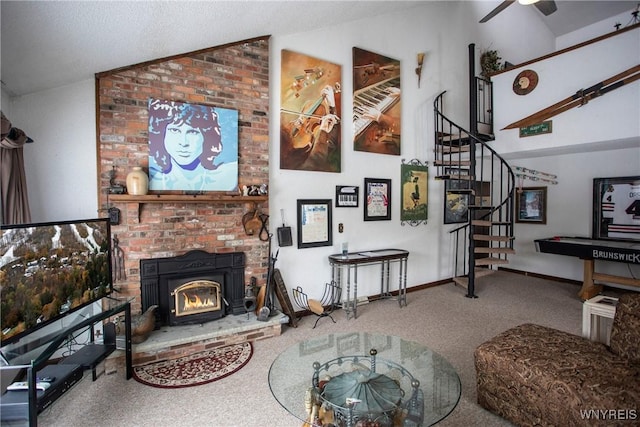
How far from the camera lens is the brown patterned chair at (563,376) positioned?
163 cm

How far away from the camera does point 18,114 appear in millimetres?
2678

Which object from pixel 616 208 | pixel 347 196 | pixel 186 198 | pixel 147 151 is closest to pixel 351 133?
pixel 347 196

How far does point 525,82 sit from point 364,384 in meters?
5.14

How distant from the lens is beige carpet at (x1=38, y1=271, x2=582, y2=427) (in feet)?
6.98

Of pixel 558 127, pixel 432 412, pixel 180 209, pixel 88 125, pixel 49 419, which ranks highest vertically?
pixel 558 127

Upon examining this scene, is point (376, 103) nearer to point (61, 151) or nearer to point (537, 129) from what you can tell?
point (537, 129)

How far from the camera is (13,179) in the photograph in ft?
7.48

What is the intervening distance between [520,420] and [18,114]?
4466 millimetres

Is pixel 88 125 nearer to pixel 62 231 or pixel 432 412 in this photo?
pixel 62 231

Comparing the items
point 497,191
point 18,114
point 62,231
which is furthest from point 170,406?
point 497,191

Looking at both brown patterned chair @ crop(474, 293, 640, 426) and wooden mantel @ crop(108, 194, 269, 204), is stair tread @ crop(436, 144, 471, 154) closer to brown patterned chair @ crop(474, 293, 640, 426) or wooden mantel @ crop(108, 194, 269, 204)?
wooden mantel @ crop(108, 194, 269, 204)

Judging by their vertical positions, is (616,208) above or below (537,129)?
below

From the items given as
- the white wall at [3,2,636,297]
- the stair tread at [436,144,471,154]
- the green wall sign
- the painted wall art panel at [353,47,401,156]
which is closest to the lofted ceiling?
the white wall at [3,2,636,297]

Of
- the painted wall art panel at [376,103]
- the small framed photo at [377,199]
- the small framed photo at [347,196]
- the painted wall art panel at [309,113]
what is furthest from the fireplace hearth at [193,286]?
the painted wall art panel at [376,103]
